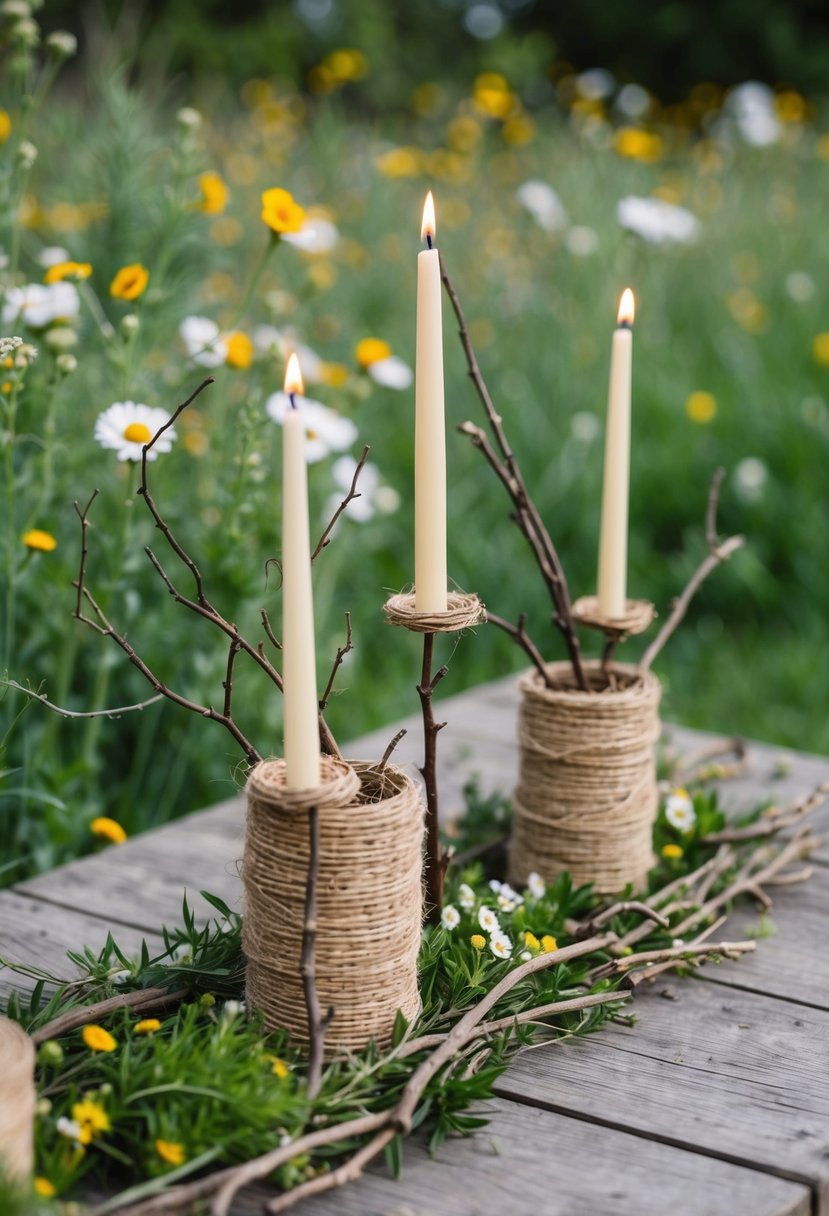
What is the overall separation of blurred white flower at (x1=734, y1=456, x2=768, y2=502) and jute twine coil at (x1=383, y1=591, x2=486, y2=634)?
78.2 inches

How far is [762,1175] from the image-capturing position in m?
0.97

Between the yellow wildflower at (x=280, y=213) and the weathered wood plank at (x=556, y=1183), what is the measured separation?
3.11 feet

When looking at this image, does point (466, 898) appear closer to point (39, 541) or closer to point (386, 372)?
point (39, 541)

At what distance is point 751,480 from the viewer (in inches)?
116

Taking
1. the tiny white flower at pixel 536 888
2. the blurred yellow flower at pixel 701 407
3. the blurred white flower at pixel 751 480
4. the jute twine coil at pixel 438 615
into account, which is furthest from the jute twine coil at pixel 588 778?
the blurred yellow flower at pixel 701 407

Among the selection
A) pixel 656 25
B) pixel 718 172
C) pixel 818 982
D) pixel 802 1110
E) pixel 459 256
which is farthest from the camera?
pixel 656 25

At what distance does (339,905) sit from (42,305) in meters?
0.90

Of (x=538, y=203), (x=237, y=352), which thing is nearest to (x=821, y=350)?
(x=538, y=203)

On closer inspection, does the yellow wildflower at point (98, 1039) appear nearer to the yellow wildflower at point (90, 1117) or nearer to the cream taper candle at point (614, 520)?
the yellow wildflower at point (90, 1117)

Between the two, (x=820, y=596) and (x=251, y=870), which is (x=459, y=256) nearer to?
(x=820, y=596)

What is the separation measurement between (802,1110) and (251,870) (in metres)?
0.45

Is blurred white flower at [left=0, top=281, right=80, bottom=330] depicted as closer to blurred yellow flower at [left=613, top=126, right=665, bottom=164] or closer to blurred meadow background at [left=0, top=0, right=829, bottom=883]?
blurred meadow background at [left=0, top=0, right=829, bottom=883]

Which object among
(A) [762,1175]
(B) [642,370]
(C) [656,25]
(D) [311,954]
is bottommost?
(A) [762,1175]

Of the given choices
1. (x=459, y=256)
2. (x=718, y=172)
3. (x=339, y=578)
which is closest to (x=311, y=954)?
(x=339, y=578)
